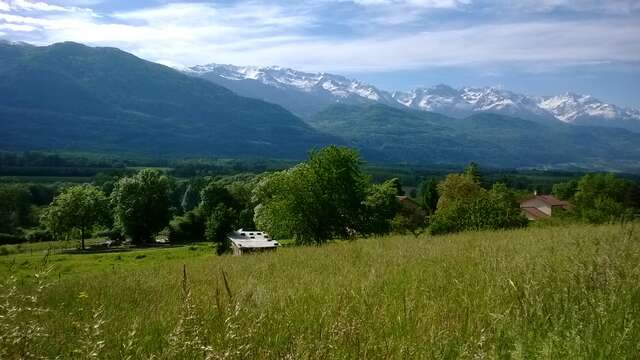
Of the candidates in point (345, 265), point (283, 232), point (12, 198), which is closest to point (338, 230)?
point (283, 232)

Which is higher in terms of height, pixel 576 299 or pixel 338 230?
pixel 576 299

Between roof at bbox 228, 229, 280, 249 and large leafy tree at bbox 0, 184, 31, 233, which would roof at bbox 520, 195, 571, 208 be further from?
large leafy tree at bbox 0, 184, 31, 233

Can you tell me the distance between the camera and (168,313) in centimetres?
574

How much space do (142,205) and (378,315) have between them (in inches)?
3731

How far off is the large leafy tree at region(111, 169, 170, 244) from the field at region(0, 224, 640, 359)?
90.3 meters

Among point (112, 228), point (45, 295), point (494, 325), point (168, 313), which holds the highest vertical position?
point (494, 325)

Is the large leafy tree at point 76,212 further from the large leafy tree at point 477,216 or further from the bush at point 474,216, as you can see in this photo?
the bush at point 474,216

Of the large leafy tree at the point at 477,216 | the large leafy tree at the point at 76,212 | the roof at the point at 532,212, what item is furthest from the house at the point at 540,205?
the large leafy tree at the point at 76,212

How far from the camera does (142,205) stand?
94312 millimetres

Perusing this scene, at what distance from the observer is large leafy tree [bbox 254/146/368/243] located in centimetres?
4534

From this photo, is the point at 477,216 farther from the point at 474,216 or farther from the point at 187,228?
the point at 187,228

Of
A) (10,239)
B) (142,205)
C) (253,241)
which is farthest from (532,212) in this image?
(10,239)

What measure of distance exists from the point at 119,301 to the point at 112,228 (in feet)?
338

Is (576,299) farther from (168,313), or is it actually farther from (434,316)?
(168,313)
